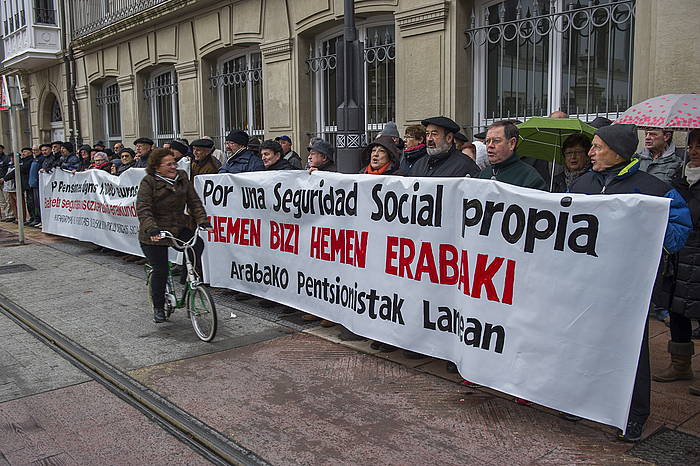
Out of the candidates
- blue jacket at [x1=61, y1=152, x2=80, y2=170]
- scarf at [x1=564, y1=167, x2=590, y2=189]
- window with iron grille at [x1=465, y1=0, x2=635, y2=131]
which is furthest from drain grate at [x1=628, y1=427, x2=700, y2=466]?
blue jacket at [x1=61, y1=152, x2=80, y2=170]

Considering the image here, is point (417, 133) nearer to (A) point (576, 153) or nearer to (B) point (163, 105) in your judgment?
(A) point (576, 153)

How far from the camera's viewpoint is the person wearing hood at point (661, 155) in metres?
5.77

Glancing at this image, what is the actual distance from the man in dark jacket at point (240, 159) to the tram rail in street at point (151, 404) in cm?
268

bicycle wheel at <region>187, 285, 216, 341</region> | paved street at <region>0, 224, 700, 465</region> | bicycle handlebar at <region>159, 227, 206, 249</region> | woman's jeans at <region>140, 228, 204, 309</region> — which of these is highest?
bicycle handlebar at <region>159, 227, 206, 249</region>

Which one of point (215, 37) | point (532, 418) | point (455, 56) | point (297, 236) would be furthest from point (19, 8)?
point (532, 418)

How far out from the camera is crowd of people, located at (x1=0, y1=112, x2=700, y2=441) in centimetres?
391

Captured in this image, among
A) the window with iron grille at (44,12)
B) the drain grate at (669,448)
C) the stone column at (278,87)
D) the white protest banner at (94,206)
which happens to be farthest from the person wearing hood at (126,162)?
the window with iron grille at (44,12)

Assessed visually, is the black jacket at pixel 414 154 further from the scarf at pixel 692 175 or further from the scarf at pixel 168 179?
the scarf at pixel 692 175

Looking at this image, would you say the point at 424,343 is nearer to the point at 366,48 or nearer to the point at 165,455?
the point at 165,455

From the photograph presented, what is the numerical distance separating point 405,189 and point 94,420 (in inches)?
108

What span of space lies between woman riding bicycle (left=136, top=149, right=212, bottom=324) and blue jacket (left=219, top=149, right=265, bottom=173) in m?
1.37

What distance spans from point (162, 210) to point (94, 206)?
517cm

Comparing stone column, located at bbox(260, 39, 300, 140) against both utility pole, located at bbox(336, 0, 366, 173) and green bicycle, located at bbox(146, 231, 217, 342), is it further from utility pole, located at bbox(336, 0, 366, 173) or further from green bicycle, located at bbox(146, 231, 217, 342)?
green bicycle, located at bbox(146, 231, 217, 342)

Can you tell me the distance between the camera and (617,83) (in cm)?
791
